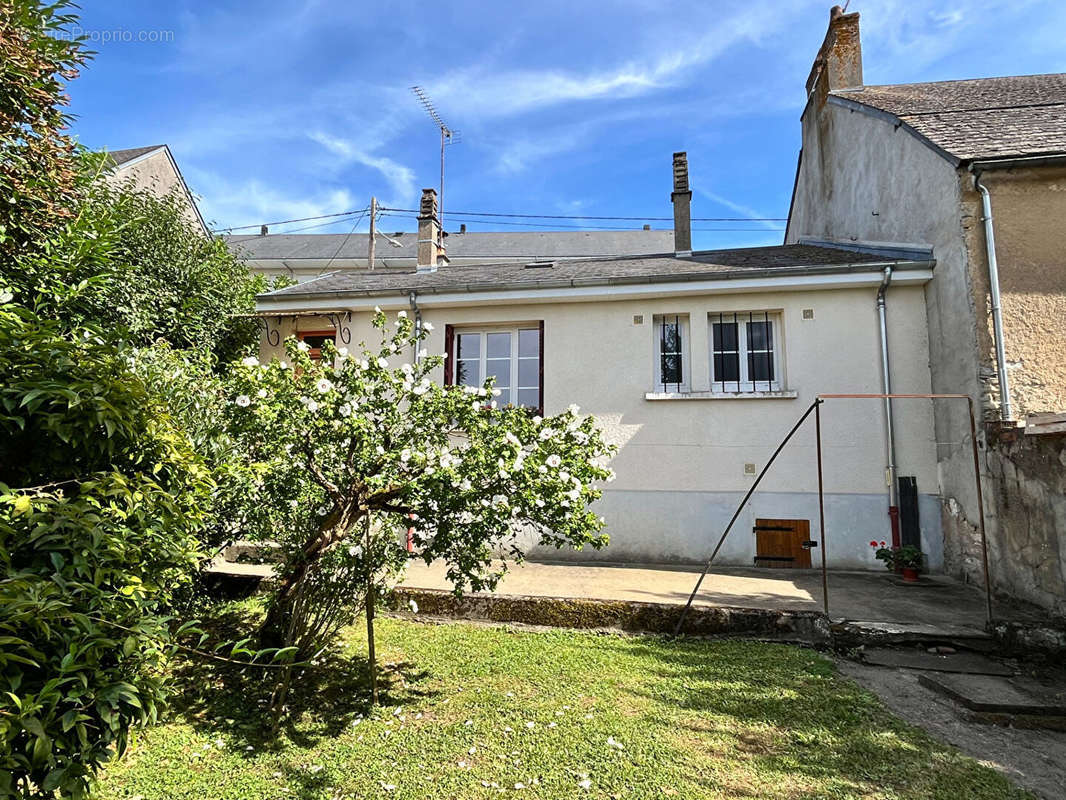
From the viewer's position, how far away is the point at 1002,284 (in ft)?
21.1

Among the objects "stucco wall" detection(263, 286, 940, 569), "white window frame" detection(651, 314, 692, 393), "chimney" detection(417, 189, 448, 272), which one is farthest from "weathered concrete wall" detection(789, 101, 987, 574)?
"chimney" detection(417, 189, 448, 272)

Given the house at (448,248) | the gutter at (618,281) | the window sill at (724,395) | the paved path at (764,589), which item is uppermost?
the house at (448,248)

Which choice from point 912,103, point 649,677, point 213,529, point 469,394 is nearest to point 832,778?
point 649,677

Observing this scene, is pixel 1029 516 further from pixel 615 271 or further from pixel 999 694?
pixel 615 271

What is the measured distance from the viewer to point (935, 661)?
4652 millimetres

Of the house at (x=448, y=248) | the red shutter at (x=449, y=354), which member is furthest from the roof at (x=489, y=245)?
the red shutter at (x=449, y=354)

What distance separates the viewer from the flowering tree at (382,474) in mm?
3773

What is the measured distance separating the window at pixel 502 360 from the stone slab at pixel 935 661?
5.40m

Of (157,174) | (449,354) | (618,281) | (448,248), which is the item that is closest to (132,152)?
(157,174)

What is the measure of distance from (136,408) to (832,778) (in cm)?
396

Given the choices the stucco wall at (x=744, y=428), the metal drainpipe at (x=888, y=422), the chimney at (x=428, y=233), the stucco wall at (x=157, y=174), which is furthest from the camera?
the stucco wall at (x=157, y=174)

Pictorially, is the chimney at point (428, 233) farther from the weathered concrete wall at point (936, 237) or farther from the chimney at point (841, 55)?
the chimney at point (841, 55)

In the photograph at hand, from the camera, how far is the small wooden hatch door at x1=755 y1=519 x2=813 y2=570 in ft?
25.1

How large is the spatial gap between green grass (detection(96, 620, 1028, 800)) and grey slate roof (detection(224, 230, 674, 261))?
20.4 m
